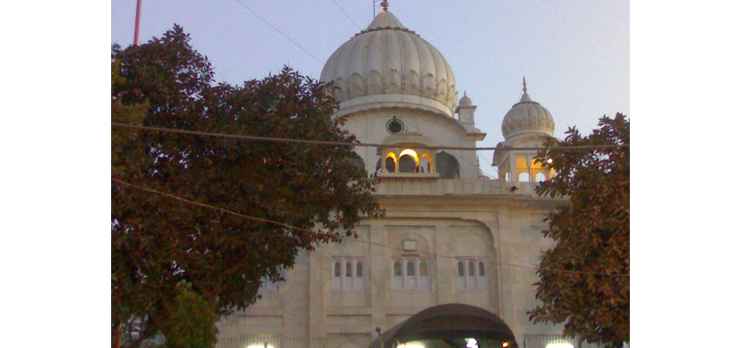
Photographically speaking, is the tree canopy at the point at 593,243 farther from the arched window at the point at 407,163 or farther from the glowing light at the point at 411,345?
the arched window at the point at 407,163

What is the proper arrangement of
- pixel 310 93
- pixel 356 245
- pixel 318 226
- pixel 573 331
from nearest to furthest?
pixel 573 331 → pixel 310 93 → pixel 318 226 → pixel 356 245

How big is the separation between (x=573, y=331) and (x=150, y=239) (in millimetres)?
6790

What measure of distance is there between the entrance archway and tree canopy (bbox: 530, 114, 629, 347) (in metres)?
4.31

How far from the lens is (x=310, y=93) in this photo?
14242 mm

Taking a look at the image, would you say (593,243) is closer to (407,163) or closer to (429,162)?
(429,162)

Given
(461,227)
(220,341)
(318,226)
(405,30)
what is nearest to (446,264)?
(461,227)

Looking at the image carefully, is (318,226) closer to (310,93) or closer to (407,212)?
(407,212)

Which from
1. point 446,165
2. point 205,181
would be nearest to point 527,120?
point 446,165

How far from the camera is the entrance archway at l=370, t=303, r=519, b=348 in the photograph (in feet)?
56.3

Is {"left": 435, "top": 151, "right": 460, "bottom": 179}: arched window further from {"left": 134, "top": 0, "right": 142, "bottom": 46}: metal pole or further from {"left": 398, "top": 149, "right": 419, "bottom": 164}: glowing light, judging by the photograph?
{"left": 134, "top": 0, "right": 142, "bottom": 46}: metal pole

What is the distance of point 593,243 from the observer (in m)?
12.1

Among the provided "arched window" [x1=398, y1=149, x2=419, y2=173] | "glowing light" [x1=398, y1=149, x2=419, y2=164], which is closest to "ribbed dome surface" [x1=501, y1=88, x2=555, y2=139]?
"arched window" [x1=398, y1=149, x2=419, y2=173]

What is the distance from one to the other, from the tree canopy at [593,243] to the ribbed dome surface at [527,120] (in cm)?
1425

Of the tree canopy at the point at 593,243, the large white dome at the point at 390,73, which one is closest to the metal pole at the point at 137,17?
the tree canopy at the point at 593,243
